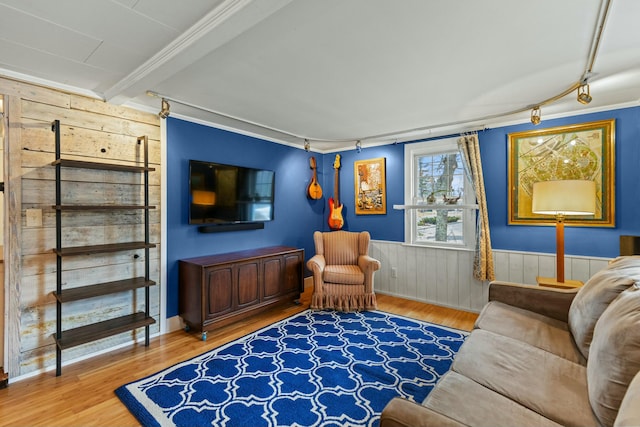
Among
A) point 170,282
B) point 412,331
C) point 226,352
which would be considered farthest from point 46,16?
point 412,331

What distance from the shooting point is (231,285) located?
310 cm

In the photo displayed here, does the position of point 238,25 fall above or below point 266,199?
above

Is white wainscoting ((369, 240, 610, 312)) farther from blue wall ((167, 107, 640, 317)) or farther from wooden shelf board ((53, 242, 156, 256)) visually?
wooden shelf board ((53, 242, 156, 256))

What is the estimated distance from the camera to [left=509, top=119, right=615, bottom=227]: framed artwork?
2.89 m

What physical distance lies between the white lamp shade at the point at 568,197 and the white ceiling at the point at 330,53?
80 centimetres

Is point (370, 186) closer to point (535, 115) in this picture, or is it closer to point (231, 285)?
point (535, 115)

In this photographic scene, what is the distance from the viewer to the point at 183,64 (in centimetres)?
192

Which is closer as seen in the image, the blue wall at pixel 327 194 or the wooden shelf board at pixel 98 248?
the wooden shelf board at pixel 98 248

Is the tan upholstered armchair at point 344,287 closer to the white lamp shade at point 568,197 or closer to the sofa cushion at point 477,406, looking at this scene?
the white lamp shade at point 568,197


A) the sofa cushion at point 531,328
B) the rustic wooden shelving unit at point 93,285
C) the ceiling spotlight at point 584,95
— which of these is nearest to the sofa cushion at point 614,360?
the sofa cushion at point 531,328

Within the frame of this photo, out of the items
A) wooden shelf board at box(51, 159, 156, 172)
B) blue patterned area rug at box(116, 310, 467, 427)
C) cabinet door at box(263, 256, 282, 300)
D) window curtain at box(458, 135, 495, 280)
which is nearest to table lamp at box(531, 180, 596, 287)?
window curtain at box(458, 135, 495, 280)

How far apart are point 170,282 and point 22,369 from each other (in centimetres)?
119

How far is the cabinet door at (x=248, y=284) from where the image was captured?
125 inches

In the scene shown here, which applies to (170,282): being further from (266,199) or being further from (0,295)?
(266,199)
